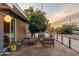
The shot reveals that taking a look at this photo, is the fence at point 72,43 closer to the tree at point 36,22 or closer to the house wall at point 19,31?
the tree at point 36,22

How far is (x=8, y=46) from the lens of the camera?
786 centimetres

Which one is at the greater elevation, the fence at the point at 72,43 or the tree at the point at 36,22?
the tree at the point at 36,22

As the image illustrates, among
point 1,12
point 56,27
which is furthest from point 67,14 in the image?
point 1,12

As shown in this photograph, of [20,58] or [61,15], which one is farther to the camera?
[61,15]

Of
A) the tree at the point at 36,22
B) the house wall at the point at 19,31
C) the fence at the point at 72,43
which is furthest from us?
the tree at the point at 36,22

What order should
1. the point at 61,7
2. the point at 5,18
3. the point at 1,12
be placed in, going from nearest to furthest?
1. the point at 1,12
2. the point at 5,18
3. the point at 61,7

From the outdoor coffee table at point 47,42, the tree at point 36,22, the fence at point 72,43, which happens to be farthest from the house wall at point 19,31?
the fence at point 72,43

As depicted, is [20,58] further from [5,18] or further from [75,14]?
[75,14]

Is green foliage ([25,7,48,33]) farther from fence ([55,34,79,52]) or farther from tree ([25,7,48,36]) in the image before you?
fence ([55,34,79,52])

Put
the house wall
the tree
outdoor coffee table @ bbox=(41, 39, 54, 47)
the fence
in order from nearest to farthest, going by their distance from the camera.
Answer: the fence < outdoor coffee table @ bbox=(41, 39, 54, 47) < the house wall < the tree

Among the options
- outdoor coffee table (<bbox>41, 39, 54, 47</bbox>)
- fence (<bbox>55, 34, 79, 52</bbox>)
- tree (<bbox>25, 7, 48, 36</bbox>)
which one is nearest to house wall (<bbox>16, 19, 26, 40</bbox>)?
tree (<bbox>25, 7, 48, 36</bbox>)

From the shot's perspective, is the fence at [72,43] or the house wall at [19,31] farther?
the house wall at [19,31]

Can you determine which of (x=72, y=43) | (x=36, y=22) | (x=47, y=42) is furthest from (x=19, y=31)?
(x=72, y=43)

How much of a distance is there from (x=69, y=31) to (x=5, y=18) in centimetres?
332
